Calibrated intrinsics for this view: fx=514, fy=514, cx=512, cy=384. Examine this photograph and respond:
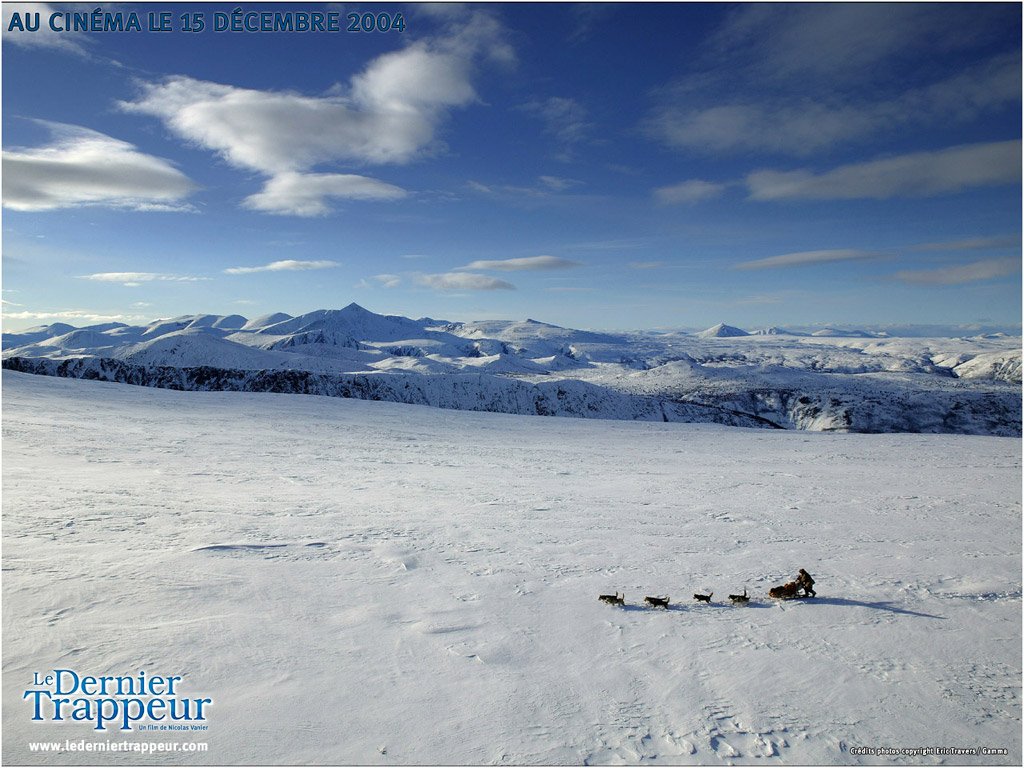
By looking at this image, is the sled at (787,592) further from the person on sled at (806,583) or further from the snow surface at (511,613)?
the snow surface at (511,613)

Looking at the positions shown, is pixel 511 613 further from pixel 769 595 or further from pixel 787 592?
pixel 787 592

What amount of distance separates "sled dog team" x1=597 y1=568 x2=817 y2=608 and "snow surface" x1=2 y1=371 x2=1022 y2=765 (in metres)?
0.15

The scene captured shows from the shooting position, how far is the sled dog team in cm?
639

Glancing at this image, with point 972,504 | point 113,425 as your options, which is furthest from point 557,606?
point 113,425

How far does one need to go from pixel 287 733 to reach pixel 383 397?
8448cm

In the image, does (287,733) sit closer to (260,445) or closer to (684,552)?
(684,552)

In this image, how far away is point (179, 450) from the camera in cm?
1627

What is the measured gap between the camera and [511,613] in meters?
6.17

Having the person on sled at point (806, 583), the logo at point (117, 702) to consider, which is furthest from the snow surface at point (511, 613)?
the person on sled at point (806, 583)

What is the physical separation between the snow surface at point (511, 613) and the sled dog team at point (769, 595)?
154mm

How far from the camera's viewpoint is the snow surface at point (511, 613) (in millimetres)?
4242

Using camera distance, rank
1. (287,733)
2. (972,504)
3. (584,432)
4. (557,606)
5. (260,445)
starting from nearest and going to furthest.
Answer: (287,733), (557,606), (972,504), (260,445), (584,432)

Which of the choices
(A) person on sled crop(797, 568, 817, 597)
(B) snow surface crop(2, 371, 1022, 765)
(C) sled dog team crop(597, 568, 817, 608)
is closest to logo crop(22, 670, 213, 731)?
(B) snow surface crop(2, 371, 1022, 765)

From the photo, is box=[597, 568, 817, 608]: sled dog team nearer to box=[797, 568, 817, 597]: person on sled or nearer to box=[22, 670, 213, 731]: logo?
box=[797, 568, 817, 597]: person on sled
